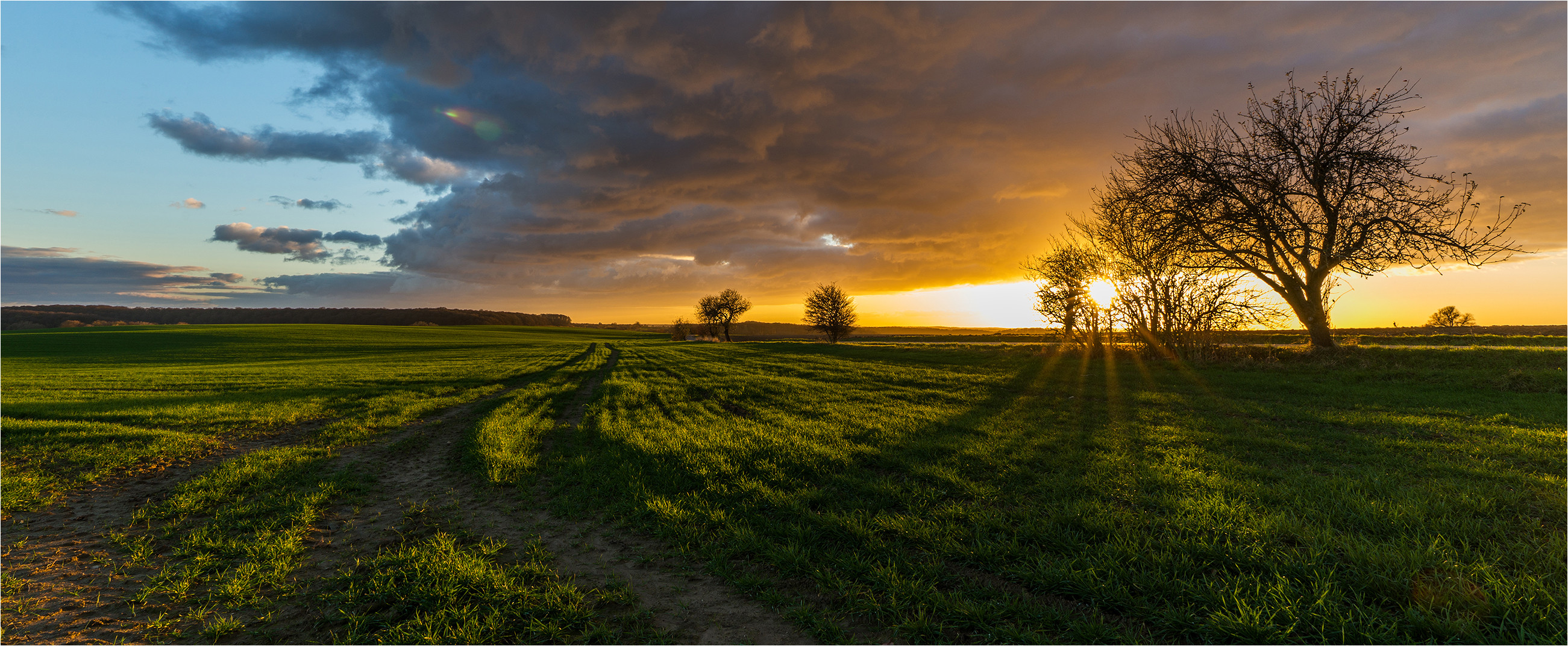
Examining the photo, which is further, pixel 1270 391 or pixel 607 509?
pixel 1270 391

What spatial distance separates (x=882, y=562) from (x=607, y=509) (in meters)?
3.93

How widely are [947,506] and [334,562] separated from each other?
7.02 m

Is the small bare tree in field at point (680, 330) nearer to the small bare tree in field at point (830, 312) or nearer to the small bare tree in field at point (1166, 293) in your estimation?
the small bare tree in field at point (830, 312)

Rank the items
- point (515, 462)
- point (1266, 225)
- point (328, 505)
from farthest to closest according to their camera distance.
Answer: point (1266, 225) < point (515, 462) < point (328, 505)

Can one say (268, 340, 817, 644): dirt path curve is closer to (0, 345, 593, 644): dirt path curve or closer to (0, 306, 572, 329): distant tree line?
(0, 345, 593, 644): dirt path curve

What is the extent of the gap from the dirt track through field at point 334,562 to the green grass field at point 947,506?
0.14 meters

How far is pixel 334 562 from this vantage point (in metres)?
5.73

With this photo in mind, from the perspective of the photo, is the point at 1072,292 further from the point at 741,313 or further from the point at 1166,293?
the point at 741,313

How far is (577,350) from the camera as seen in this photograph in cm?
5850

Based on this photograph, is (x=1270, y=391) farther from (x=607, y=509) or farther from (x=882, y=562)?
(x=607, y=509)

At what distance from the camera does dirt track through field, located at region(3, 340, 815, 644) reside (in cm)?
442

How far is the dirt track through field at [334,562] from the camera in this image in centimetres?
442

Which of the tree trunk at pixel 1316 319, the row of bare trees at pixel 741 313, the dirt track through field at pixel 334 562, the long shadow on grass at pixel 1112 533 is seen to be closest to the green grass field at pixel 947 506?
the long shadow on grass at pixel 1112 533

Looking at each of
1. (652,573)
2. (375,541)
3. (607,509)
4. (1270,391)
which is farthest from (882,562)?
(1270,391)
